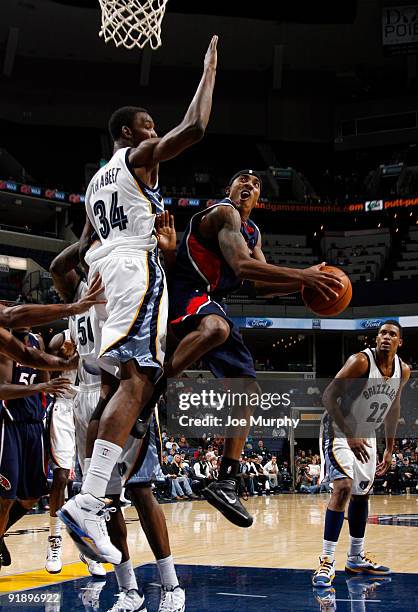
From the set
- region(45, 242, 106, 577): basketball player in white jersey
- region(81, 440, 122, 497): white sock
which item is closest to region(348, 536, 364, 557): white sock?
region(45, 242, 106, 577): basketball player in white jersey

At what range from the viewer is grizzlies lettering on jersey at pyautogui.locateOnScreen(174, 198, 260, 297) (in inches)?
196

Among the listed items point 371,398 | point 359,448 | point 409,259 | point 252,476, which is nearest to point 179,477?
point 252,476

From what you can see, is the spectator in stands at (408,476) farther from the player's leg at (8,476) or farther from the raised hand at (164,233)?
the raised hand at (164,233)

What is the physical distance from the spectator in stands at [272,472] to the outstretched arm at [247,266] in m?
18.2

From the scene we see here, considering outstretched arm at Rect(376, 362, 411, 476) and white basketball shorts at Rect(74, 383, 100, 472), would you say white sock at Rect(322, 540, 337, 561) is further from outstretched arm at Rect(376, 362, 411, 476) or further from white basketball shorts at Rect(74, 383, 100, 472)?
white basketball shorts at Rect(74, 383, 100, 472)

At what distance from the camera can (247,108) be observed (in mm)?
38562

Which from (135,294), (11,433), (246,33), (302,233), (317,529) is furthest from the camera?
(302,233)

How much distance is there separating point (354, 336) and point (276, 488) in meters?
13.5

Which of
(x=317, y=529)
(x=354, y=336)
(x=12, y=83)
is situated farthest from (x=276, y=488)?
(x=12, y=83)

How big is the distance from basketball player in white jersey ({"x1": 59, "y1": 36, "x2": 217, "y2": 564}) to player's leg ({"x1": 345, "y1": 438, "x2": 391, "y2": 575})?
3.70 meters

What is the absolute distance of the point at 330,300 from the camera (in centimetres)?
450

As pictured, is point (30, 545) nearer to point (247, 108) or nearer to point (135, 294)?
point (135, 294)

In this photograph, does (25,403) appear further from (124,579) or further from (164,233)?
(164,233)

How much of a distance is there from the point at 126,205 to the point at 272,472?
19.1 metres
